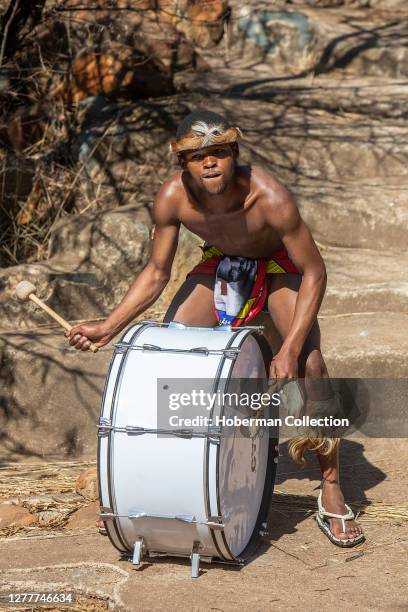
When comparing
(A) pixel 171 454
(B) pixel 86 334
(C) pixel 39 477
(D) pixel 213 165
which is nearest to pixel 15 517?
(C) pixel 39 477

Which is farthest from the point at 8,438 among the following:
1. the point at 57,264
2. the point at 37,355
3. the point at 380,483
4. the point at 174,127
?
the point at 174,127

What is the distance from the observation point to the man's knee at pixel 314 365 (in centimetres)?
456

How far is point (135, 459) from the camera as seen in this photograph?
4.00 m

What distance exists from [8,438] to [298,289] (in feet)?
6.93

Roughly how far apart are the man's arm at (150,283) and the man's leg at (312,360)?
1.52 feet

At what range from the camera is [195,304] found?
4797 mm

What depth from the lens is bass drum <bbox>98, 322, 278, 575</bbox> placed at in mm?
3951

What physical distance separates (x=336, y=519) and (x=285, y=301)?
36.2 inches

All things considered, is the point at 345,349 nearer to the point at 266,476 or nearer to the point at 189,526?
the point at 266,476

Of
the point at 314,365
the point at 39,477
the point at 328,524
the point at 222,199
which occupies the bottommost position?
the point at 39,477

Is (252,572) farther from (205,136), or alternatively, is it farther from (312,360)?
(205,136)

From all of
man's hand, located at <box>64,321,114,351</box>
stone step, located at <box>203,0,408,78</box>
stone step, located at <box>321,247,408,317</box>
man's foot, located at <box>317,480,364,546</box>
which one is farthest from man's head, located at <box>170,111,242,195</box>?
stone step, located at <box>203,0,408,78</box>

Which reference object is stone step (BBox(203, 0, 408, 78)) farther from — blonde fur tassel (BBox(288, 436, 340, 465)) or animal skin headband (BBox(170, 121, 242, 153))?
blonde fur tassel (BBox(288, 436, 340, 465))

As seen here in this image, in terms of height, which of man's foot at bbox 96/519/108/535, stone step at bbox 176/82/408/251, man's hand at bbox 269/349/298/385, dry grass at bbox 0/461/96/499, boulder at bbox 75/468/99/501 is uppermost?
man's hand at bbox 269/349/298/385
